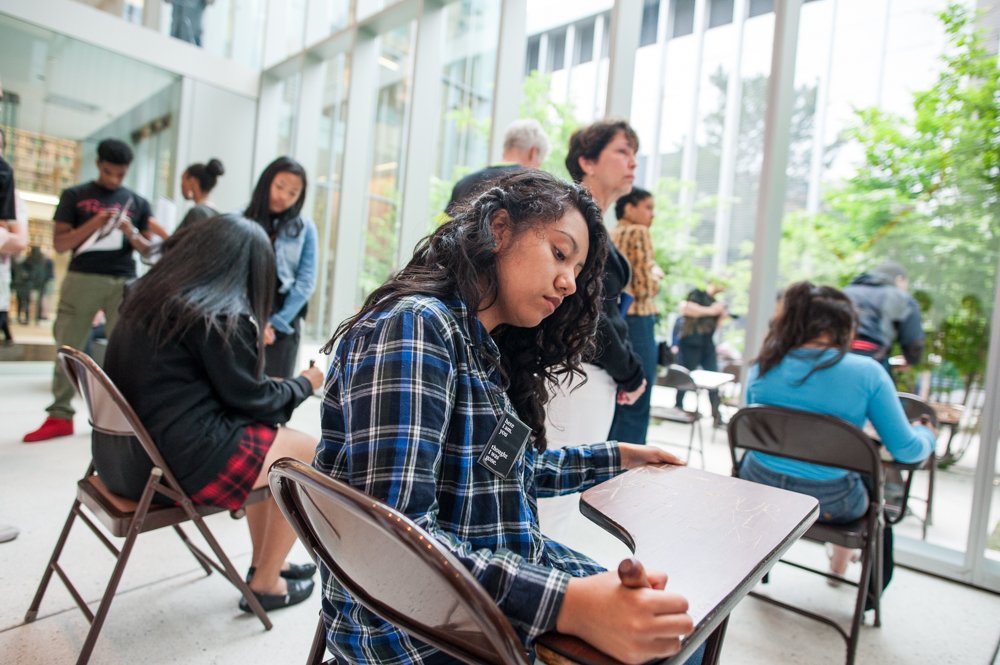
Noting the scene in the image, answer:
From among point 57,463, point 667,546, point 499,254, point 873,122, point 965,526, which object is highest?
point 873,122

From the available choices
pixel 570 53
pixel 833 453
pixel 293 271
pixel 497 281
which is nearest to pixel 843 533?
pixel 833 453

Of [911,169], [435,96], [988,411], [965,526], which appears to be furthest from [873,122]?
[435,96]

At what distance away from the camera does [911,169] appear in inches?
110

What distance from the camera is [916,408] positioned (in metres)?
2.69

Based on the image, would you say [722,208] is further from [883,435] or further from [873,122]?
[883,435]

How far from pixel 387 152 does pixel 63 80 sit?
291 centimetres

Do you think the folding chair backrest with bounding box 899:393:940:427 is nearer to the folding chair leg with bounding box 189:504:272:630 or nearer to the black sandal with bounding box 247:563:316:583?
the black sandal with bounding box 247:563:316:583

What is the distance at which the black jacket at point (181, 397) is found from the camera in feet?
5.17

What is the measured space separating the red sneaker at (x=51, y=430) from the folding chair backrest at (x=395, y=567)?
3.45 meters

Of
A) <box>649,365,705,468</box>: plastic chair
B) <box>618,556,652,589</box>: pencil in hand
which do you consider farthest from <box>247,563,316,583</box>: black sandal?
<box>649,365,705,468</box>: plastic chair

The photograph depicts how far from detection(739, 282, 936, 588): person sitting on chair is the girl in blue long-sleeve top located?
6.58 ft

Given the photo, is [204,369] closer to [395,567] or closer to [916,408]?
[395,567]

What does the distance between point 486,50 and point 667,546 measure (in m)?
4.58

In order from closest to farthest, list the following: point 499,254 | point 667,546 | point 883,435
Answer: point 667,546
point 499,254
point 883,435
